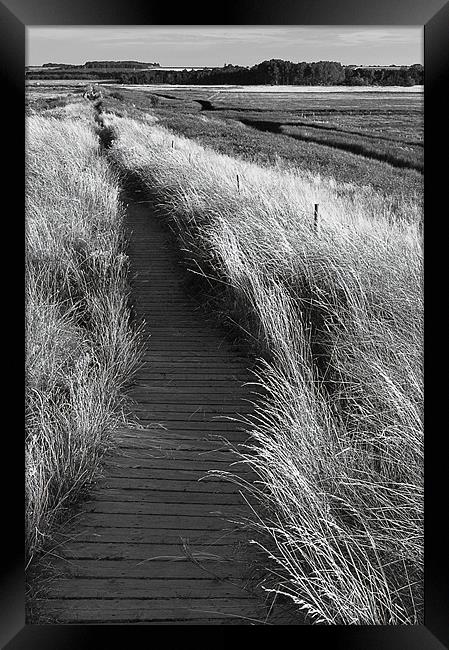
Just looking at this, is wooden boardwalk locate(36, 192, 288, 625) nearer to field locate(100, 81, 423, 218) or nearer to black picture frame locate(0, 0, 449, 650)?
black picture frame locate(0, 0, 449, 650)

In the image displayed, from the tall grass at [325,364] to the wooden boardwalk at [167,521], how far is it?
0.31ft

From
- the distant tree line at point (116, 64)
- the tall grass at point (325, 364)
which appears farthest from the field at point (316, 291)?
the distant tree line at point (116, 64)

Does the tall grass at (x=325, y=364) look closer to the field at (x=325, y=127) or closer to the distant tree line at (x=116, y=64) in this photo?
the field at (x=325, y=127)

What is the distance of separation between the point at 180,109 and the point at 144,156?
1.40m

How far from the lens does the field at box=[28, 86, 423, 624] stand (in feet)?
5.41

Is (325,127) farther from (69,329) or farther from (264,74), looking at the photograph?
(69,329)

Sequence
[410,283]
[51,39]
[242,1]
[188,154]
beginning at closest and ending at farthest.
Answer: [242,1] → [51,39] → [410,283] → [188,154]

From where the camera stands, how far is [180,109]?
4578mm

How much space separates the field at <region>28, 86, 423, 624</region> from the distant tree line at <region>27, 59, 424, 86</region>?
10 cm

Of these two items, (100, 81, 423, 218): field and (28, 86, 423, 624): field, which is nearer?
(28, 86, 423, 624): field

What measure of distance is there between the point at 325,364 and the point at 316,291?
56cm

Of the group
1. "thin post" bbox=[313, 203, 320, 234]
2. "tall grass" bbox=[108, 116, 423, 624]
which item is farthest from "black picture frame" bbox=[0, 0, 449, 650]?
"thin post" bbox=[313, 203, 320, 234]
